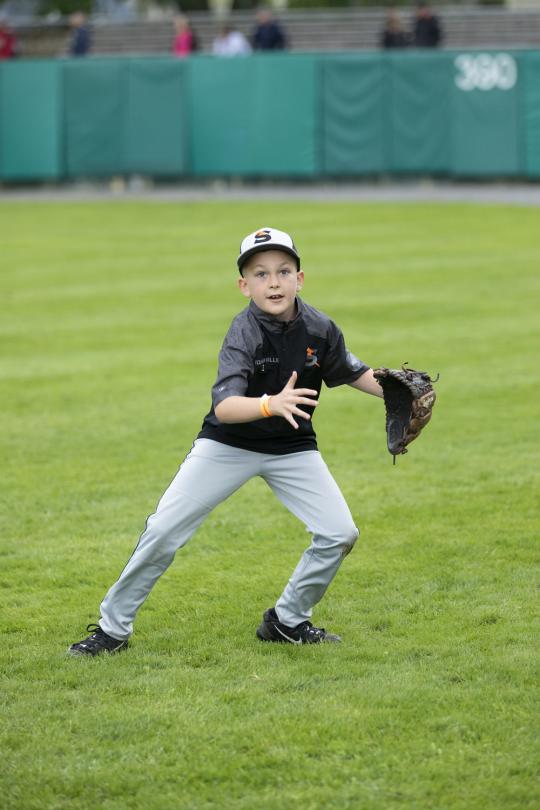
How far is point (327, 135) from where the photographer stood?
24578mm

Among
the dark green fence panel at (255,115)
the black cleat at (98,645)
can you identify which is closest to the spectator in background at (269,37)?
the dark green fence panel at (255,115)

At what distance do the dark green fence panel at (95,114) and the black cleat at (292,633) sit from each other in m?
21.6

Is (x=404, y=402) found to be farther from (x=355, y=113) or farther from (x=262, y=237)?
(x=355, y=113)

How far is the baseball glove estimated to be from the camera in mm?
5250

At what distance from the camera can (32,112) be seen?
25953 millimetres

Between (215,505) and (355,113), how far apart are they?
19947mm

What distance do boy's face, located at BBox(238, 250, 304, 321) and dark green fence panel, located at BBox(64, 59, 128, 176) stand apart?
2143 cm

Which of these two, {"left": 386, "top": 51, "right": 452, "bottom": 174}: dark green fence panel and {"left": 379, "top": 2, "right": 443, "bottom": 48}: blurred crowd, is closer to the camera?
{"left": 386, "top": 51, "right": 452, "bottom": 174}: dark green fence panel

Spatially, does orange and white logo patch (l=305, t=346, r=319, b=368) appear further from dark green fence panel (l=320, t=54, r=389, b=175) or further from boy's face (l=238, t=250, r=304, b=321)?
dark green fence panel (l=320, t=54, r=389, b=175)

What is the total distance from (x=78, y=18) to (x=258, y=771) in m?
26.7

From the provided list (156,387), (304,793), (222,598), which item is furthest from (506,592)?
(156,387)

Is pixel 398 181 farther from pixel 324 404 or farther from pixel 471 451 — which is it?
pixel 471 451

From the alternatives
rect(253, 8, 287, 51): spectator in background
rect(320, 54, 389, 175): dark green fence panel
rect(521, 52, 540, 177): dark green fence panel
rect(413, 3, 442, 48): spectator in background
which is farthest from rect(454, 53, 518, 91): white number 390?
rect(253, 8, 287, 51): spectator in background

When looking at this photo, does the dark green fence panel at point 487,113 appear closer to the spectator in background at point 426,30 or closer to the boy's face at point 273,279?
the spectator in background at point 426,30
